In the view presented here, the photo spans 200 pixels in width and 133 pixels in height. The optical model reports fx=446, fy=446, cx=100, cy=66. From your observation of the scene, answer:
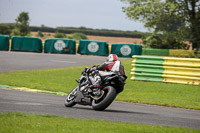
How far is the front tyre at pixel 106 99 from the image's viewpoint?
10516mm

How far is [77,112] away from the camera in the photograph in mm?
10609

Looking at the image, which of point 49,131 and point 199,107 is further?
point 199,107

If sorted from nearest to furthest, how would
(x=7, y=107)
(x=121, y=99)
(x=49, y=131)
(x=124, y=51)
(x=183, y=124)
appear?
(x=49, y=131) → (x=183, y=124) → (x=7, y=107) → (x=121, y=99) → (x=124, y=51)

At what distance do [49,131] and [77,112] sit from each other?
3322 mm

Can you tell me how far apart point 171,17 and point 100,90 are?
40154 millimetres

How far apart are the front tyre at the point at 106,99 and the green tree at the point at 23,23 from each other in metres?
82.8

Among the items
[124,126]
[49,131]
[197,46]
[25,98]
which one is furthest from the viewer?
[197,46]

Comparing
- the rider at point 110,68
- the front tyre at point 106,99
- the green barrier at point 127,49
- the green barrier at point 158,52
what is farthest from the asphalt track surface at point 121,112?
the green barrier at point 158,52

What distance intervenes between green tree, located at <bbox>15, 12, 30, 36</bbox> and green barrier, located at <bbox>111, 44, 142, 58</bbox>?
54000 mm

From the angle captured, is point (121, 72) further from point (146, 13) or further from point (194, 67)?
point (146, 13)

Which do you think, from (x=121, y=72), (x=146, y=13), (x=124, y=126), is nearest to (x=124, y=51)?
(x=146, y=13)

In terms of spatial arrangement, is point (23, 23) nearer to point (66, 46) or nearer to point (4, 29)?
point (4, 29)

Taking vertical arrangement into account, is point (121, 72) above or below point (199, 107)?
above

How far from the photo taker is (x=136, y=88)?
58.4 ft
